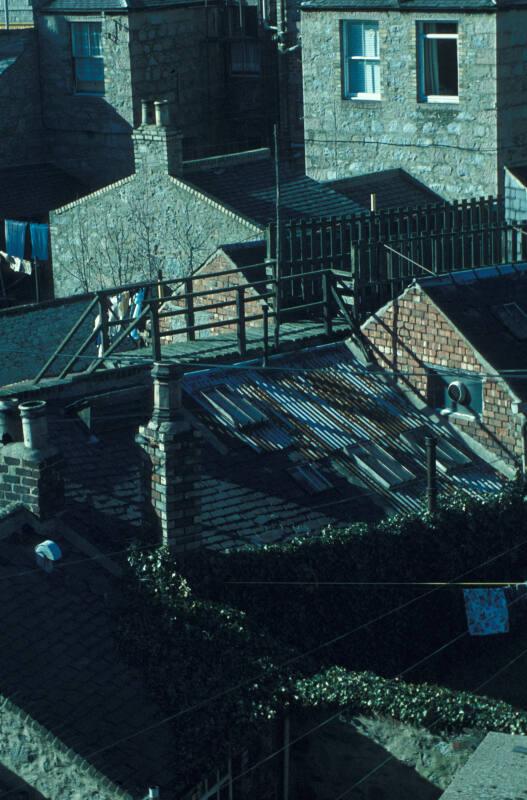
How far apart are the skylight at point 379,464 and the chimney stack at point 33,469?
5003 mm

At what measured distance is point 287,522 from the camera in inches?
844

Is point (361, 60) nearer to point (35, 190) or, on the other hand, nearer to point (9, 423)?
point (35, 190)

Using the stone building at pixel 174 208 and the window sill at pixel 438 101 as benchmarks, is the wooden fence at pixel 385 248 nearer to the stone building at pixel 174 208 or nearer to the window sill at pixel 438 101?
the stone building at pixel 174 208

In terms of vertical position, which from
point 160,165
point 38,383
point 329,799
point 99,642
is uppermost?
point 160,165

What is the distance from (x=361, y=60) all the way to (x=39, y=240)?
920 centimetres

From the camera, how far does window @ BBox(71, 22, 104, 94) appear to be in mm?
42531

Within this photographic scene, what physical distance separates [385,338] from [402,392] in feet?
2.94

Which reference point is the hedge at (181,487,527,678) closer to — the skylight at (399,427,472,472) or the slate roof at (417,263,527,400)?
the skylight at (399,427,472,472)

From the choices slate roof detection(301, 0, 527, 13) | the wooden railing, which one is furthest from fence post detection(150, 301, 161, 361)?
slate roof detection(301, 0, 527, 13)

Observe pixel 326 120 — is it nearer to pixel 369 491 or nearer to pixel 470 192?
pixel 470 192

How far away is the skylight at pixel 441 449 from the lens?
23.7 m

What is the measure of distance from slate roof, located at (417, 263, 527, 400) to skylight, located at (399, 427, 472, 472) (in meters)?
1.22

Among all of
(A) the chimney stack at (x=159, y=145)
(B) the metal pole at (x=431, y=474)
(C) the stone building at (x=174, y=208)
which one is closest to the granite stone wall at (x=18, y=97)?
(C) the stone building at (x=174, y=208)

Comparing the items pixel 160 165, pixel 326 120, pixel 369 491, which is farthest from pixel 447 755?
pixel 326 120
